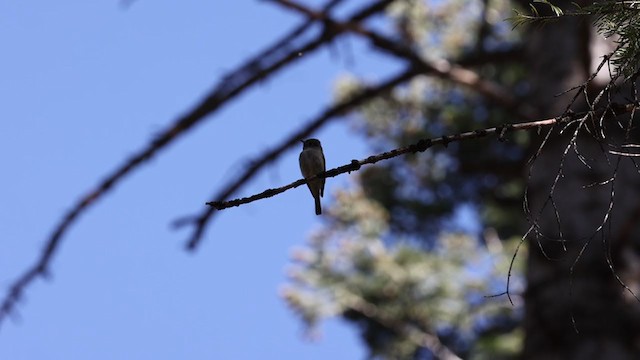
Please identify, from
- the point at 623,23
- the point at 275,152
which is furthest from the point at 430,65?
the point at 623,23

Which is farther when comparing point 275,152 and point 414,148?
point 275,152

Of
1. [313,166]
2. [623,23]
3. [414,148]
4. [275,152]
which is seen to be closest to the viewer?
[414,148]

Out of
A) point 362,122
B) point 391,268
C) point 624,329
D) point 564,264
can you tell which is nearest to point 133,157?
point 564,264

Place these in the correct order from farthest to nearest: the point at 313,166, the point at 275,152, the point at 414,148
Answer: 1. the point at 275,152
2. the point at 313,166
3. the point at 414,148

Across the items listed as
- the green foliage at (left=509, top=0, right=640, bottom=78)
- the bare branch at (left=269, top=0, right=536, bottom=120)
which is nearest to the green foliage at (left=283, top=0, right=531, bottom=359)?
the bare branch at (left=269, top=0, right=536, bottom=120)

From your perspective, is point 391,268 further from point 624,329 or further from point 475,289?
point 624,329

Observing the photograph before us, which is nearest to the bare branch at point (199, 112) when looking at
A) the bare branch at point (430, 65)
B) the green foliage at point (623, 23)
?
the bare branch at point (430, 65)

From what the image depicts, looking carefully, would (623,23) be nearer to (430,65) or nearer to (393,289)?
(430,65)

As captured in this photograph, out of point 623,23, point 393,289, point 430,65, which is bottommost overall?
point 623,23

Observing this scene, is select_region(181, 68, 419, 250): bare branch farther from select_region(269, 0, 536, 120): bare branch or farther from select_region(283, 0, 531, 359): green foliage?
select_region(283, 0, 531, 359): green foliage

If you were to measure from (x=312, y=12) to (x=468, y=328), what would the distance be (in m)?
9.02

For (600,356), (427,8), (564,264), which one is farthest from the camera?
(427,8)

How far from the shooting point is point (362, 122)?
14648mm

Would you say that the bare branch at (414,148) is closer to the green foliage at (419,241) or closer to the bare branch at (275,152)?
the bare branch at (275,152)
